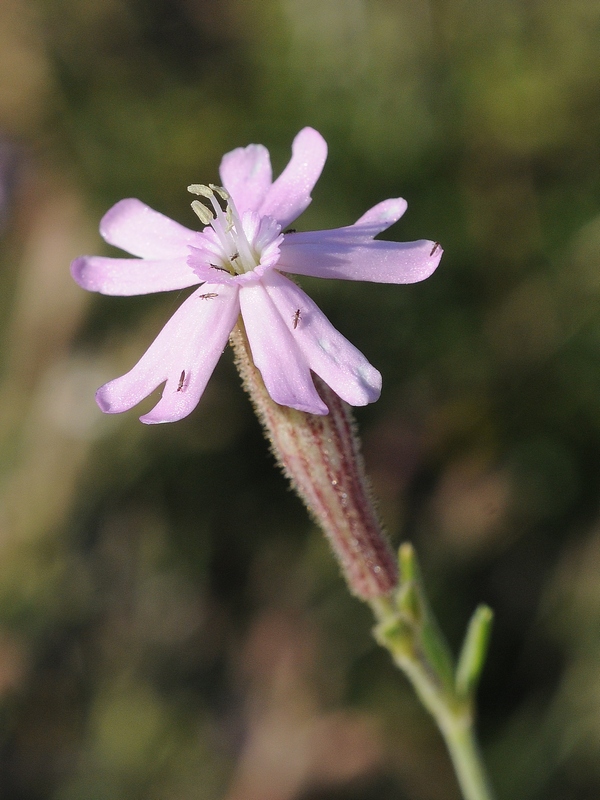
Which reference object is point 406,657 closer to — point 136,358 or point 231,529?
point 231,529

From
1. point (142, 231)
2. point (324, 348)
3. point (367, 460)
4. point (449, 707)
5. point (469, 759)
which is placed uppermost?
point (367, 460)

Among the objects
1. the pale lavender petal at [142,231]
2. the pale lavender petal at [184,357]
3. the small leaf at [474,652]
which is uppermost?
the pale lavender petal at [142,231]

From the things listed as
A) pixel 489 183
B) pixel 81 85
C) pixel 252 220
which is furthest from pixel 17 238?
pixel 252 220

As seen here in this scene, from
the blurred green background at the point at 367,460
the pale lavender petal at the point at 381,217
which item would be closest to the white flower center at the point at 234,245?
the pale lavender petal at the point at 381,217

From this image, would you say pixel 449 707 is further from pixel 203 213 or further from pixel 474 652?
pixel 203 213

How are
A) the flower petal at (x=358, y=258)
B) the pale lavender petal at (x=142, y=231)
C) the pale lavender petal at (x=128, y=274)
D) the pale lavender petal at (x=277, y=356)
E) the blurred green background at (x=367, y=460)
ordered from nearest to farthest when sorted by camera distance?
1. the pale lavender petal at (x=277, y=356)
2. the flower petal at (x=358, y=258)
3. the pale lavender petal at (x=128, y=274)
4. the pale lavender petal at (x=142, y=231)
5. the blurred green background at (x=367, y=460)

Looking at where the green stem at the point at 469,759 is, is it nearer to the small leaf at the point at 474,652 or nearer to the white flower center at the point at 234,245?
the small leaf at the point at 474,652

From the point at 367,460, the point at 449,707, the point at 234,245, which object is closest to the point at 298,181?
the point at 234,245
